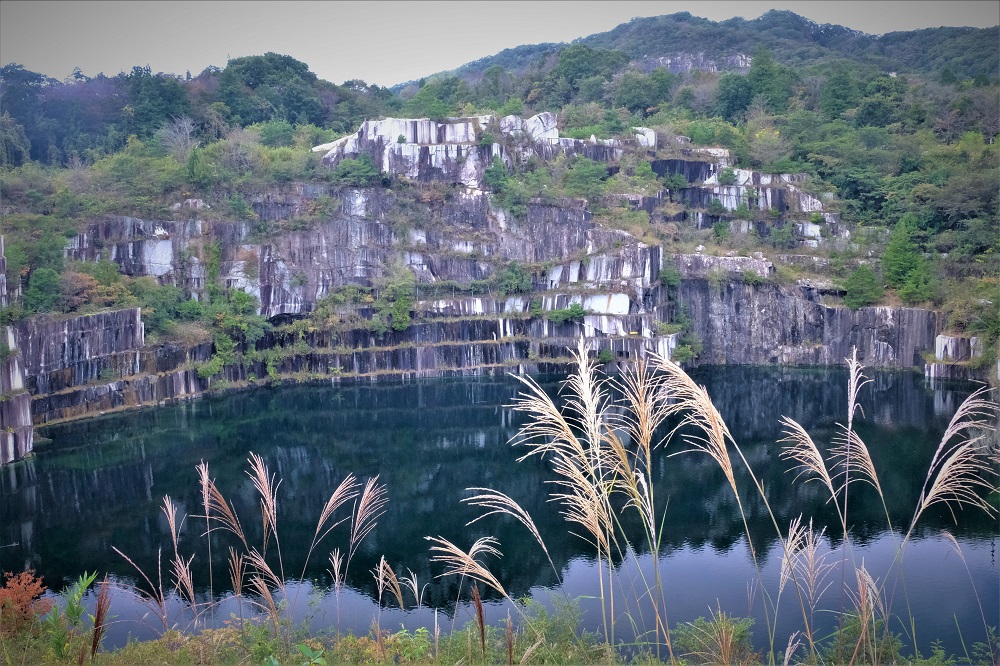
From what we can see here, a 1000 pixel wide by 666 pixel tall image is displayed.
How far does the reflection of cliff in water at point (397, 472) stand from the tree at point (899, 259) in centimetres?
501

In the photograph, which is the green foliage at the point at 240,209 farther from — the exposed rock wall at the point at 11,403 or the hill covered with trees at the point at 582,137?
the exposed rock wall at the point at 11,403

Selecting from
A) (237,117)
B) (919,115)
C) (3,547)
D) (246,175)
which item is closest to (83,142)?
(237,117)

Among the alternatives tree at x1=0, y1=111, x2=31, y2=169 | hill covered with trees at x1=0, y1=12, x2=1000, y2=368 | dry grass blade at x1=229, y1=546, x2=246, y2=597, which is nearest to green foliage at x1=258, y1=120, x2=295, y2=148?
hill covered with trees at x1=0, y1=12, x2=1000, y2=368

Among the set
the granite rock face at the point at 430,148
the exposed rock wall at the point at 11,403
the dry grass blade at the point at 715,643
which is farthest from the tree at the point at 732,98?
the dry grass blade at the point at 715,643

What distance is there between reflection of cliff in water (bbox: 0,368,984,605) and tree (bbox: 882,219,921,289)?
5.01 metres

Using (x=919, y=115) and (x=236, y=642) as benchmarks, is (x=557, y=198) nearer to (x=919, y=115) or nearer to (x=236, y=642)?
(x=919, y=115)

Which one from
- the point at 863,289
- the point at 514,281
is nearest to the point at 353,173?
the point at 514,281

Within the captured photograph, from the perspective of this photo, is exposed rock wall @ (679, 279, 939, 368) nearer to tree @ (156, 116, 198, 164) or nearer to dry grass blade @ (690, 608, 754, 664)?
tree @ (156, 116, 198, 164)

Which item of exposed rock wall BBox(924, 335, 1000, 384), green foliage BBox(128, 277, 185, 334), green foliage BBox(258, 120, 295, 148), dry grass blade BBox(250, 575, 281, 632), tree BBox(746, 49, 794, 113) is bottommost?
exposed rock wall BBox(924, 335, 1000, 384)

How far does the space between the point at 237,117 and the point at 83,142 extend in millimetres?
7951

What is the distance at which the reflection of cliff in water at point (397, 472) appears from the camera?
15.8 metres

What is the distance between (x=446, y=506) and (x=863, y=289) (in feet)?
73.5

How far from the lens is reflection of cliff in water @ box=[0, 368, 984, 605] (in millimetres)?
15820

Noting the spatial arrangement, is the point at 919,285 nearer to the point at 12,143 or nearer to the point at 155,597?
the point at 155,597
